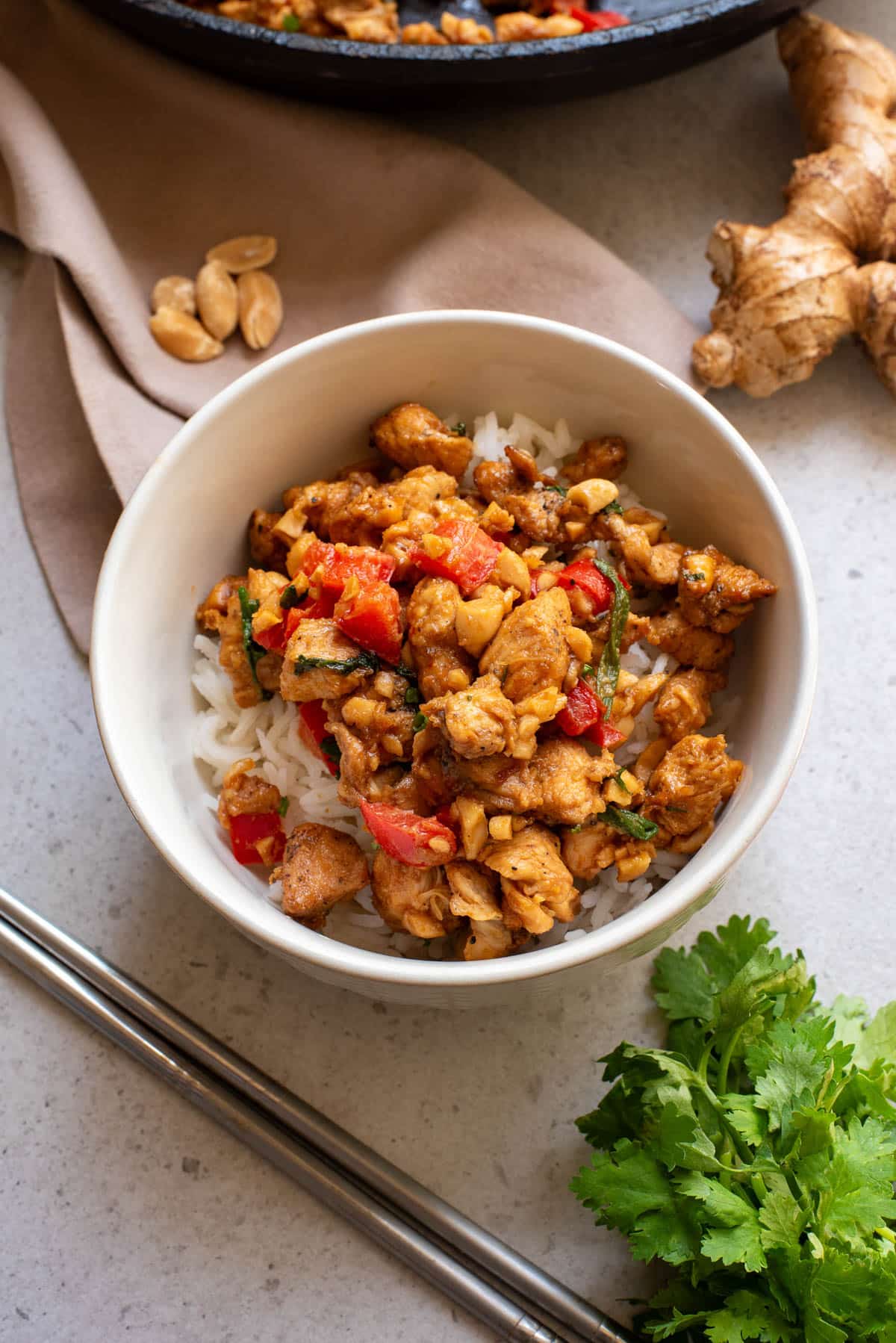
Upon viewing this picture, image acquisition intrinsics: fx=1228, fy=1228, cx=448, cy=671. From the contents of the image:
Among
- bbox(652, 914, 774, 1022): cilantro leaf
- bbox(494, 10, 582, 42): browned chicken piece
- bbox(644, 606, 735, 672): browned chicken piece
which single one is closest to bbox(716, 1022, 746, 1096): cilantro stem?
bbox(652, 914, 774, 1022): cilantro leaf

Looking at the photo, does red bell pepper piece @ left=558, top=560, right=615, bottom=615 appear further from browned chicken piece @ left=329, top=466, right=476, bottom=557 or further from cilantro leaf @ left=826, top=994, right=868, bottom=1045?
cilantro leaf @ left=826, top=994, right=868, bottom=1045

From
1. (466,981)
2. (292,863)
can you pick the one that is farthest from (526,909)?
(292,863)

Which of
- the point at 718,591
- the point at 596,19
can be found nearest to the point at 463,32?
the point at 596,19

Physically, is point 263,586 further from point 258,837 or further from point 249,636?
point 258,837

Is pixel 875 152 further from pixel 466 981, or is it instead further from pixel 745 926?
pixel 466 981

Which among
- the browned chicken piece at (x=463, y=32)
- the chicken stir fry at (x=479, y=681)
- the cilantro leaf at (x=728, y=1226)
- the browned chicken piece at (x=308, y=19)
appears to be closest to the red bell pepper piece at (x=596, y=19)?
the browned chicken piece at (x=463, y=32)
